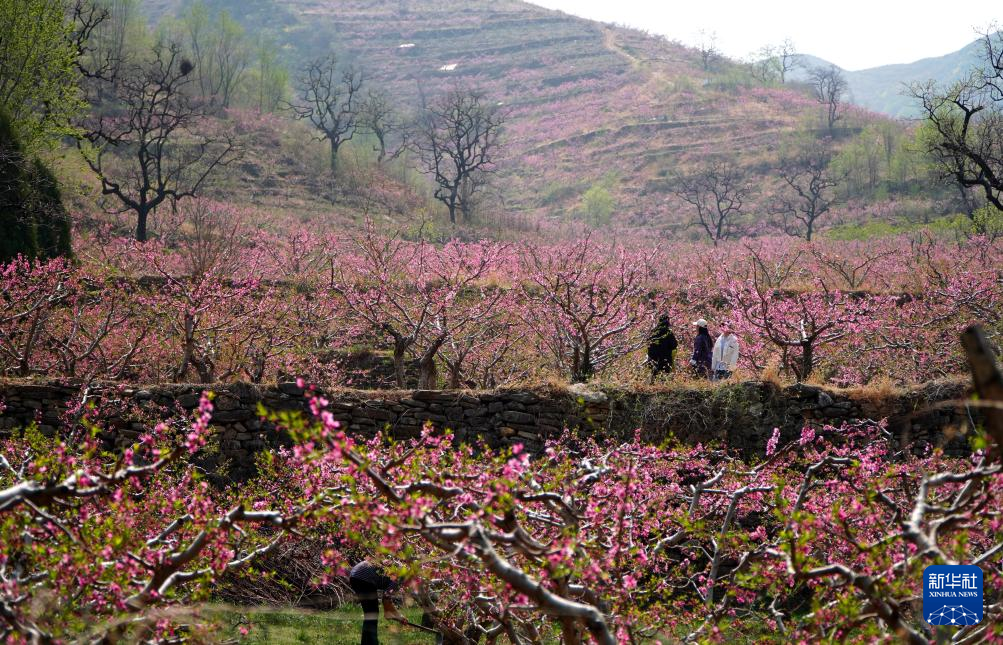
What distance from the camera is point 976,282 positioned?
1812 centimetres

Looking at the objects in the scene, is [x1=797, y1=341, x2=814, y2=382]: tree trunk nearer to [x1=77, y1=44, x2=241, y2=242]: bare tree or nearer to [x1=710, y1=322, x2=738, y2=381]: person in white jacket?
[x1=710, y1=322, x2=738, y2=381]: person in white jacket

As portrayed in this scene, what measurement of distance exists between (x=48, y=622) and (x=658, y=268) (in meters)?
24.1

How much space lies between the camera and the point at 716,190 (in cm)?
5062

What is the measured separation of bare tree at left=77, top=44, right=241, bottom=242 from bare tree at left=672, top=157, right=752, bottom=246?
87.6 ft

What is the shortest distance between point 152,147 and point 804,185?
3805 cm

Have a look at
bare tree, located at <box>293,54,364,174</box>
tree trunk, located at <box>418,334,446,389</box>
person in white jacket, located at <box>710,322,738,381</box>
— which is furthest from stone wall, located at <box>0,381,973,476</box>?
bare tree, located at <box>293,54,364,174</box>

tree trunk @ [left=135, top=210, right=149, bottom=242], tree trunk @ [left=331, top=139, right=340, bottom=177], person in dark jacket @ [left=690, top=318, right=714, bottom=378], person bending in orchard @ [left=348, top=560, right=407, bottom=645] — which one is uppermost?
tree trunk @ [left=331, top=139, right=340, bottom=177]

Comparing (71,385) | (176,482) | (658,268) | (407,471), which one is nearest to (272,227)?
(658,268)

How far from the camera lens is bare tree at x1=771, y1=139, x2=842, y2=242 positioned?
48656mm

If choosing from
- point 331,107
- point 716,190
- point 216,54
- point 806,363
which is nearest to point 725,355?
point 806,363

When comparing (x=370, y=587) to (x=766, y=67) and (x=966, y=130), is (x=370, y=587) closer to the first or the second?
(x=966, y=130)

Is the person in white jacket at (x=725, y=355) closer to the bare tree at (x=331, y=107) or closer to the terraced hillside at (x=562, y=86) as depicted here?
the bare tree at (x=331, y=107)

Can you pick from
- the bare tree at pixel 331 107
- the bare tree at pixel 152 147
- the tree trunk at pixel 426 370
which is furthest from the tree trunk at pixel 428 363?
the bare tree at pixel 331 107

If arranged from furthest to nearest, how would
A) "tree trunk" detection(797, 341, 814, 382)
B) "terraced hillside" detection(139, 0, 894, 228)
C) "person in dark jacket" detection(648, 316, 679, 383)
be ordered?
1. "terraced hillside" detection(139, 0, 894, 228)
2. "person in dark jacket" detection(648, 316, 679, 383)
3. "tree trunk" detection(797, 341, 814, 382)
